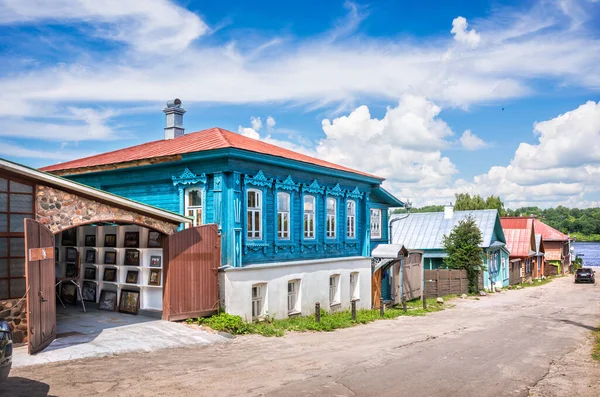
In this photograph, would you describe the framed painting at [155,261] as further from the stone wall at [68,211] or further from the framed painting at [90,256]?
the framed painting at [90,256]

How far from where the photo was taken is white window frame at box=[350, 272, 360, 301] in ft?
74.2

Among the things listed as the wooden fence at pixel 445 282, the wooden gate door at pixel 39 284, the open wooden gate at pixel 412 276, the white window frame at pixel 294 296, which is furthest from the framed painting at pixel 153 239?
the wooden fence at pixel 445 282

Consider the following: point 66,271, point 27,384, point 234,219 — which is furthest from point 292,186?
point 27,384

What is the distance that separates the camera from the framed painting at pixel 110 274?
1602 cm

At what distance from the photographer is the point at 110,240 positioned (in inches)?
638

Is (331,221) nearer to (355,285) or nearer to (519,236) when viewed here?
(355,285)

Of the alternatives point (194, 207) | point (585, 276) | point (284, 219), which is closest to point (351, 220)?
point (284, 219)

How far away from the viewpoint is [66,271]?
1706 cm

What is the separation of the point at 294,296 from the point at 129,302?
5786 mm

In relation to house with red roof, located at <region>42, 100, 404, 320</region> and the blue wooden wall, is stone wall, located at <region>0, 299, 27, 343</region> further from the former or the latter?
the blue wooden wall

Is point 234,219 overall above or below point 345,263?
above

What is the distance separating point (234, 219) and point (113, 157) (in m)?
6.97

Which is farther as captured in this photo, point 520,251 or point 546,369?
point 520,251

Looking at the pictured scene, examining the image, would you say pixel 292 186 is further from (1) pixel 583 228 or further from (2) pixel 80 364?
(1) pixel 583 228
